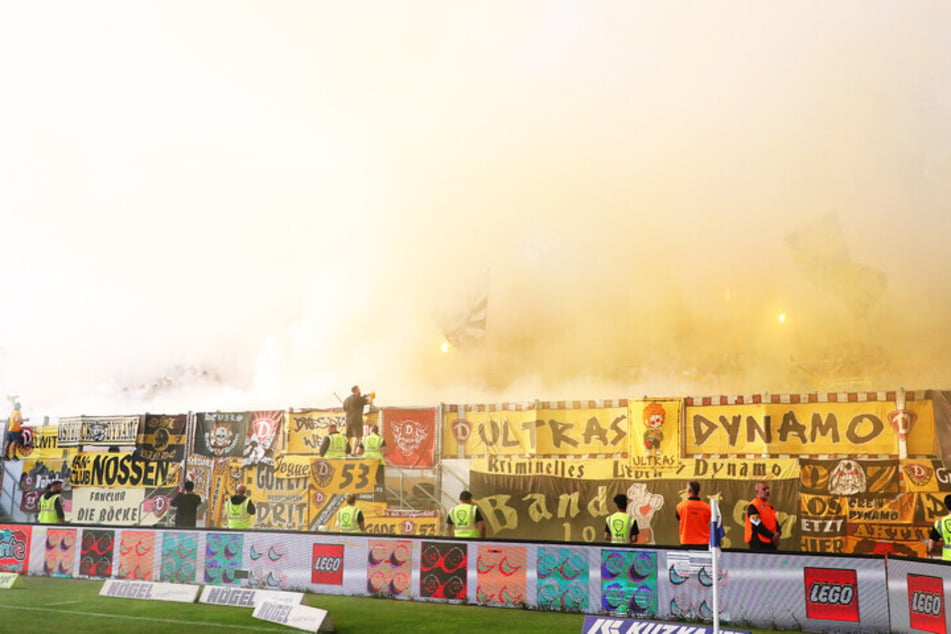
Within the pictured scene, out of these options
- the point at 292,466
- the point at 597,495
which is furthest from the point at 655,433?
the point at 292,466

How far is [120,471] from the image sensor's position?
24719 millimetres

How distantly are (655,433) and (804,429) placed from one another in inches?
133

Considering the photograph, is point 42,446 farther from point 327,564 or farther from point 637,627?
point 637,627

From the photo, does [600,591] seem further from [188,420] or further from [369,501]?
[188,420]

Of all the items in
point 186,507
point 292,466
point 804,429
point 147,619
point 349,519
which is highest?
point 804,429

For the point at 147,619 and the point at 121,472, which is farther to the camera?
the point at 121,472

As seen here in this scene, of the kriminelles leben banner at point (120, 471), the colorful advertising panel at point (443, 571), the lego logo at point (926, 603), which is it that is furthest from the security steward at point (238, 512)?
the lego logo at point (926, 603)

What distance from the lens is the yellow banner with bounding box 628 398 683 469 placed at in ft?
64.1

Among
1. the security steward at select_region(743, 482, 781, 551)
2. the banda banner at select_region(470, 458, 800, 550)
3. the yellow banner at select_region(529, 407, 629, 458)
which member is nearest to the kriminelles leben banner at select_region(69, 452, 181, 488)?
the banda banner at select_region(470, 458, 800, 550)

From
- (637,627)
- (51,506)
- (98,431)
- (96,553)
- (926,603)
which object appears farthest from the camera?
(98,431)

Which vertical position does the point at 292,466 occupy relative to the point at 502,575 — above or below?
above

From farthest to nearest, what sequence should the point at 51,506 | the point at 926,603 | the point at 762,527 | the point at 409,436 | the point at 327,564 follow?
the point at 409,436 < the point at 51,506 < the point at 327,564 < the point at 762,527 < the point at 926,603

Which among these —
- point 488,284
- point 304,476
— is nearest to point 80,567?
point 304,476

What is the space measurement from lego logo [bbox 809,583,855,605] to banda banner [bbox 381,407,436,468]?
12.1 metres
